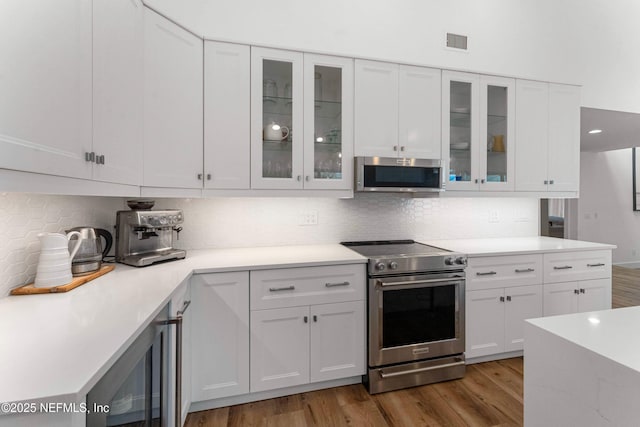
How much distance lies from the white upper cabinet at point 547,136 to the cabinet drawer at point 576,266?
0.63m

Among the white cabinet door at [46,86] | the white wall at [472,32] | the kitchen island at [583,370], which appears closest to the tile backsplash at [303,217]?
the white cabinet door at [46,86]

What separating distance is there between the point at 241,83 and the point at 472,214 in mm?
2425

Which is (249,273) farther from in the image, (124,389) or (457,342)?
(457,342)

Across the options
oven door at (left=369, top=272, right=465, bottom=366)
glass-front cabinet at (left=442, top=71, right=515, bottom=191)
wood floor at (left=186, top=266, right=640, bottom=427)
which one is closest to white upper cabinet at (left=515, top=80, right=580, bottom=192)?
glass-front cabinet at (left=442, top=71, right=515, bottom=191)

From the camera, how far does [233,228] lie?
2424 millimetres

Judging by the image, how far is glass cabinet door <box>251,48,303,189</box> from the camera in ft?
6.93

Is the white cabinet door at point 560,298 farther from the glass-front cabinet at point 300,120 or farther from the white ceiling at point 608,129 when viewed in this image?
the white ceiling at point 608,129

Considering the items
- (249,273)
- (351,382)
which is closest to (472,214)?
(351,382)

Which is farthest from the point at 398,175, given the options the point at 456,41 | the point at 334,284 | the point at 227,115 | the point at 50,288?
the point at 50,288

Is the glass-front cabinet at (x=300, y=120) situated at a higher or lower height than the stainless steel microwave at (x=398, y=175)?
higher

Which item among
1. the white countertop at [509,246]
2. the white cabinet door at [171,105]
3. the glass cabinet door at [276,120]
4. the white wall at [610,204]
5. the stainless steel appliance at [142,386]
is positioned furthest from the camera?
the white wall at [610,204]

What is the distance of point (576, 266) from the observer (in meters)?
2.50

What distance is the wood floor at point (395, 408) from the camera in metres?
1.76

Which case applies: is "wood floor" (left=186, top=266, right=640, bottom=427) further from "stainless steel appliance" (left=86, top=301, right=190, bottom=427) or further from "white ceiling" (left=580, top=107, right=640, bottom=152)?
"white ceiling" (left=580, top=107, right=640, bottom=152)
